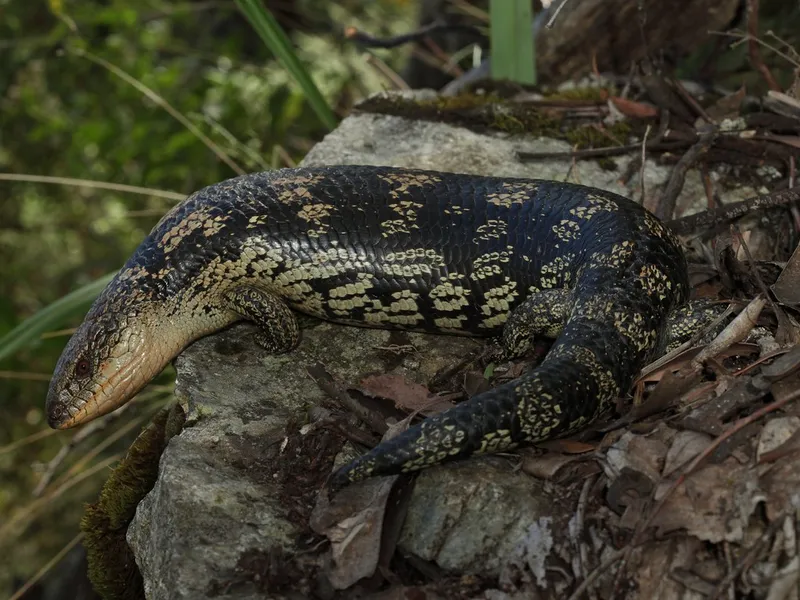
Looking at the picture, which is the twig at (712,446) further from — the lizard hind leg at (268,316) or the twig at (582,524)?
the lizard hind leg at (268,316)

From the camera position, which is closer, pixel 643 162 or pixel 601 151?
pixel 643 162

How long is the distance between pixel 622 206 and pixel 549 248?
1.49 ft

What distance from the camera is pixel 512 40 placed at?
6723 mm

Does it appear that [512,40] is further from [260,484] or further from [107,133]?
[260,484]

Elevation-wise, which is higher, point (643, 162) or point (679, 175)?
point (643, 162)

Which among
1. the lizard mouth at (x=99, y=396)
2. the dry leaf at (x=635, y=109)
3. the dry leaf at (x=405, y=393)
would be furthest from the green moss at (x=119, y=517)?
the dry leaf at (x=635, y=109)

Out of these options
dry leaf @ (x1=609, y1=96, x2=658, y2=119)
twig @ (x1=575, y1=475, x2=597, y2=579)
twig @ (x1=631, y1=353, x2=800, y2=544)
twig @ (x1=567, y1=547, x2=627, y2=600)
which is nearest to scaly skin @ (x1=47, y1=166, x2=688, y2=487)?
twig @ (x1=631, y1=353, x2=800, y2=544)

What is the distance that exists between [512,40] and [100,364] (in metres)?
3.84

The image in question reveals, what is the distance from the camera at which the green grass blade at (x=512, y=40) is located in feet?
21.4

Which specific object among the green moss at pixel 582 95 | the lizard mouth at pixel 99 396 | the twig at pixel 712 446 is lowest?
the twig at pixel 712 446

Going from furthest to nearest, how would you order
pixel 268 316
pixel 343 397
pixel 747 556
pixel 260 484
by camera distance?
pixel 268 316, pixel 343 397, pixel 260 484, pixel 747 556

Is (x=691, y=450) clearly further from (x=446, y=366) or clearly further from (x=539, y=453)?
(x=446, y=366)

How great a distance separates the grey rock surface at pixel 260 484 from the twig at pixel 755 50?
3.11 meters

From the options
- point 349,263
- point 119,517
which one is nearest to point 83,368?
point 119,517
